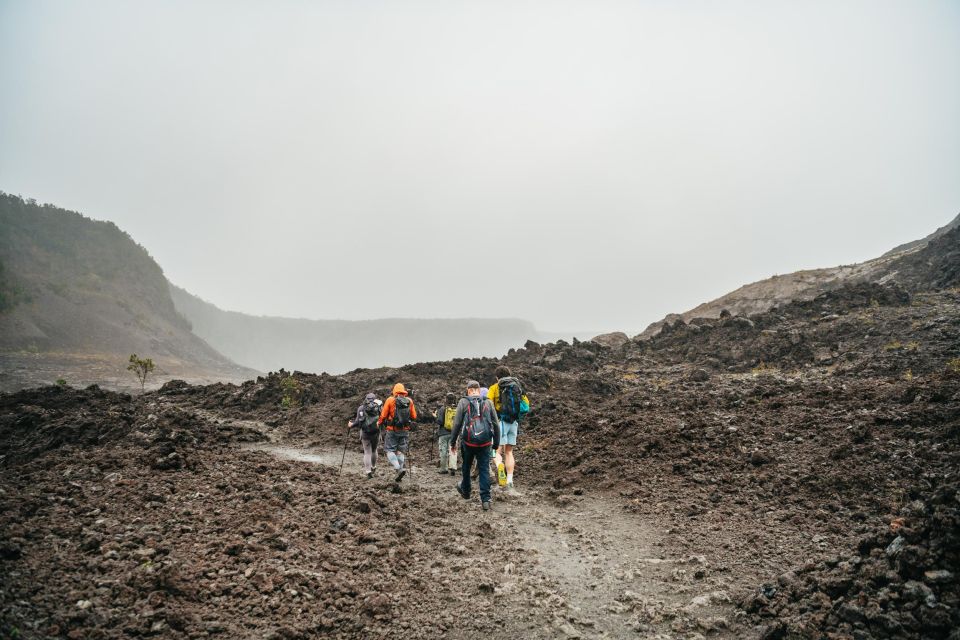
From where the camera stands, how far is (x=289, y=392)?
21.1 m

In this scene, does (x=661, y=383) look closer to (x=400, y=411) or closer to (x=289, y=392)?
(x=400, y=411)

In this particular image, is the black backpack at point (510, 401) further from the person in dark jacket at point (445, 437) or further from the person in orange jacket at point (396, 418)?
the person in dark jacket at point (445, 437)

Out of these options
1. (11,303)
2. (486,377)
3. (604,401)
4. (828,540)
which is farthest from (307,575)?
(11,303)

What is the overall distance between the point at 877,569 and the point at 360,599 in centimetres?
468

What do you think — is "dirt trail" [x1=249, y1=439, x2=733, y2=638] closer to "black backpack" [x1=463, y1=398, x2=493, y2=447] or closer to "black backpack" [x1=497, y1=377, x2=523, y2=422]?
"black backpack" [x1=463, y1=398, x2=493, y2=447]

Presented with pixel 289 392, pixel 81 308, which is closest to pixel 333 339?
pixel 81 308

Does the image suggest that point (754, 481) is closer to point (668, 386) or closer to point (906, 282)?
point (668, 386)

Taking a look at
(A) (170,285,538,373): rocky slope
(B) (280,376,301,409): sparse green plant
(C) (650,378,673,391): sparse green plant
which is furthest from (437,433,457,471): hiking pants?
(A) (170,285,538,373): rocky slope

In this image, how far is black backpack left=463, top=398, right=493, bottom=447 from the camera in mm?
7734

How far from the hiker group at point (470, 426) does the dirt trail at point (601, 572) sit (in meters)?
0.58

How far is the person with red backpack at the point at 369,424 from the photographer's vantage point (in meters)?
9.94

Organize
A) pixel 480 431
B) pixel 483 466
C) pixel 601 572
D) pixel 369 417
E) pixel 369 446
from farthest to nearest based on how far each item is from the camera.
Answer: pixel 369 446
pixel 369 417
pixel 483 466
pixel 480 431
pixel 601 572

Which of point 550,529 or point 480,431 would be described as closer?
point 550,529

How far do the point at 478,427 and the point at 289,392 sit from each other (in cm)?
1597
